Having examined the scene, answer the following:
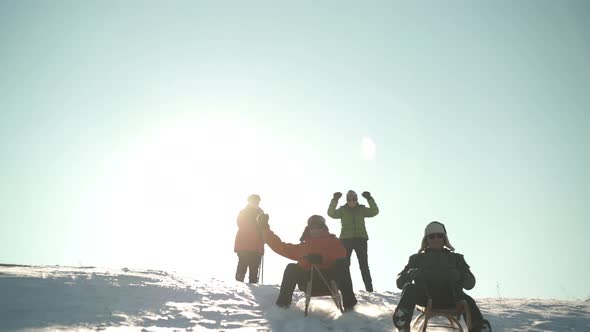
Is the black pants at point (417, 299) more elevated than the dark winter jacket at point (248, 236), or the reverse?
the dark winter jacket at point (248, 236)

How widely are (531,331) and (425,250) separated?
1702 mm

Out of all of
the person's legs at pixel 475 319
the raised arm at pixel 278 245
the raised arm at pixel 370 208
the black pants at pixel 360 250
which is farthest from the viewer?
the raised arm at pixel 370 208

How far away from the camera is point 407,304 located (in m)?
5.03

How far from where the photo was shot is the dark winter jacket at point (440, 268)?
205 inches

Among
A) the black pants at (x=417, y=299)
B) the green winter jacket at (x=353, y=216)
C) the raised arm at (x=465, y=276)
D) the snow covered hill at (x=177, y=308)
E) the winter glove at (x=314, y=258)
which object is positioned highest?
the green winter jacket at (x=353, y=216)

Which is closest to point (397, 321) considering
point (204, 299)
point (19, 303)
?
point (204, 299)

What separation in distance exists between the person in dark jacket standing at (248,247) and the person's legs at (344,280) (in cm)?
344

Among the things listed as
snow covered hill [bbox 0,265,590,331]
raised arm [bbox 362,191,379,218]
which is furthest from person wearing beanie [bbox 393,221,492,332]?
raised arm [bbox 362,191,379,218]

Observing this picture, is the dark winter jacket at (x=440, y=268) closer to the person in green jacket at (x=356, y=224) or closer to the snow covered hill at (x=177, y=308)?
the snow covered hill at (x=177, y=308)

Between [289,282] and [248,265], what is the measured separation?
3.47 metres

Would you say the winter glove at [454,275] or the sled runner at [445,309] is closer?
the sled runner at [445,309]

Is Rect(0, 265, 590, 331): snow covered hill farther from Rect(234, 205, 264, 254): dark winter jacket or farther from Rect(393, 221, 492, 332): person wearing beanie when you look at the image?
Rect(234, 205, 264, 254): dark winter jacket

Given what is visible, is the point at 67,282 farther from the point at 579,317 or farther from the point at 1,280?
the point at 579,317

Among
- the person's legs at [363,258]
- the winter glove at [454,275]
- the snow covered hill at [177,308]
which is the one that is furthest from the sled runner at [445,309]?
the person's legs at [363,258]
